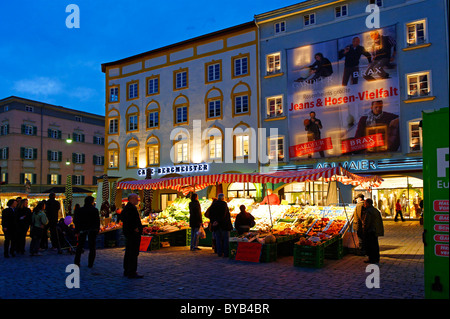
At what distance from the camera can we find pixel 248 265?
9.95 metres

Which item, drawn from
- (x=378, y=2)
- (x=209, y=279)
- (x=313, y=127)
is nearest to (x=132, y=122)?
(x=313, y=127)

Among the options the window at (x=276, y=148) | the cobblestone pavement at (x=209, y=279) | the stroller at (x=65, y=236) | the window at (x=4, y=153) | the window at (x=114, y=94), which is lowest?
the cobblestone pavement at (x=209, y=279)

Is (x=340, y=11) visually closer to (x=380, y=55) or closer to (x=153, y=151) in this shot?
(x=380, y=55)

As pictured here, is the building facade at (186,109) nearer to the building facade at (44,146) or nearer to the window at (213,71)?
the window at (213,71)

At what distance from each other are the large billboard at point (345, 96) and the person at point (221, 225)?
14535 millimetres

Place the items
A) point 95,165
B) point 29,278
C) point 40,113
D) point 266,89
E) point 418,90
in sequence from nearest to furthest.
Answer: point 29,278 → point 418,90 → point 266,89 → point 40,113 → point 95,165

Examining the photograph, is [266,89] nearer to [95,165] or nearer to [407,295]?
[407,295]

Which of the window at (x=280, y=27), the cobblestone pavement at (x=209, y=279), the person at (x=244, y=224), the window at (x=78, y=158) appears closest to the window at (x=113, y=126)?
the window at (x=280, y=27)

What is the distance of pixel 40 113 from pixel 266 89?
1360 inches

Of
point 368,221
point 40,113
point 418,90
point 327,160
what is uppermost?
point 40,113

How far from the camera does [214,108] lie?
29188mm

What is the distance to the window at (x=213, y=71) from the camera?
95.5 ft
